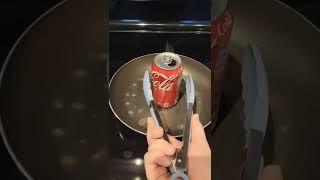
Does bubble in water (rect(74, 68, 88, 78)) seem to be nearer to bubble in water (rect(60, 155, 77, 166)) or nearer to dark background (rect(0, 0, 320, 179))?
bubble in water (rect(60, 155, 77, 166))

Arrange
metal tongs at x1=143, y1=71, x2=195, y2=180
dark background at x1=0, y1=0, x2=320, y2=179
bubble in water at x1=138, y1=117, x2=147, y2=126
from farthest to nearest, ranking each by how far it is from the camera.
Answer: dark background at x1=0, y1=0, x2=320, y2=179 < bubble in water at x1=138, y1=117, x2=147, y2=126 < metal tongs at x1=143, y1=71, x2=195, y2=180

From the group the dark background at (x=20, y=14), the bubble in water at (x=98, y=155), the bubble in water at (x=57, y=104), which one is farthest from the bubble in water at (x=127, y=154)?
the dark background at (x=20, y=14)

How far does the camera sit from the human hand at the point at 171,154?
2.17ft

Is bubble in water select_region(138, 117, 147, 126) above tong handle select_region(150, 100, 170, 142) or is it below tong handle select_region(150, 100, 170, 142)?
below

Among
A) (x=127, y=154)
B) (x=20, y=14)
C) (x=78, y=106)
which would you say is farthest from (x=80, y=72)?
(x=20, y=14)

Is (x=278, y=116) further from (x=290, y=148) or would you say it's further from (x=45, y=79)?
(x=45, y=79)

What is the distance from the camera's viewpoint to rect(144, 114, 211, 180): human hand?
2.17 feet

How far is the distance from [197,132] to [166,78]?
0.37 ft

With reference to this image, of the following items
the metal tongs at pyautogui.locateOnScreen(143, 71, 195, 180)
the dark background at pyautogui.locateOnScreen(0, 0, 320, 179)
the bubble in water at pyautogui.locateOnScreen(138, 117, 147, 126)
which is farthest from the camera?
the dark background at pyautogui.locateOnScreen(0, 0, 320, 179)

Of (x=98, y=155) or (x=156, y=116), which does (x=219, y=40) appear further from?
(x=98, y=155)

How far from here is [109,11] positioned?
0.91 metres

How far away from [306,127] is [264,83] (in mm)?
165

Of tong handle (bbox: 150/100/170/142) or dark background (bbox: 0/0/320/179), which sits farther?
dark background (bbox: 0/0/320/179)

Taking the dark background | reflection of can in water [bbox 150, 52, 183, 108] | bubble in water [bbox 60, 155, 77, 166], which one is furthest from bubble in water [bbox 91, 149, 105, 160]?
the dark background
